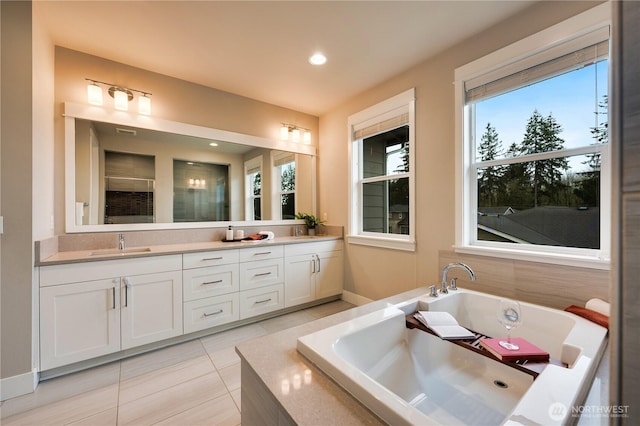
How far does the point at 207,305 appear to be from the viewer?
256 centimetres

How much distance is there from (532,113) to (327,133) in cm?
239

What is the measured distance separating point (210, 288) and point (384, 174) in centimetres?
225

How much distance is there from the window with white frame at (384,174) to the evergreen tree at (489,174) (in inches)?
24.5

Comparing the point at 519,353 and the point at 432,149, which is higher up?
the point at 432,149

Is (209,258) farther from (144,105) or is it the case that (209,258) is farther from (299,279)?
(144,105)

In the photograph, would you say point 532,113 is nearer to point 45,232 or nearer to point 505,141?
point 505,141

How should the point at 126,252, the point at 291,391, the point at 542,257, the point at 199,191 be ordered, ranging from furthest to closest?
the point at 199,191, the point at 126,252, the point at 542,257, the point at 291,391

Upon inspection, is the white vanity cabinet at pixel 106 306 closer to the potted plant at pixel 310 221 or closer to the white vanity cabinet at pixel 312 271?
the white vanity cabinet at pixel 312 271

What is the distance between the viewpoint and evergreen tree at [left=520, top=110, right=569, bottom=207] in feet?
6.22

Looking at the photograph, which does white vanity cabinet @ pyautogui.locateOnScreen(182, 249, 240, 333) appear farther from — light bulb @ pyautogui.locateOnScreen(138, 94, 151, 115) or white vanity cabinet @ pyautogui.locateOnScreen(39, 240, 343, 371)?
light bulb @ pyautogui.locateOnScreen(138, 94, 151, 115)

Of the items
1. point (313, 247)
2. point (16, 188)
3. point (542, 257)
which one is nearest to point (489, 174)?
point (542, 257)

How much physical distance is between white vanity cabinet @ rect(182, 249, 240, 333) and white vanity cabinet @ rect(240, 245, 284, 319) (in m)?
0.08

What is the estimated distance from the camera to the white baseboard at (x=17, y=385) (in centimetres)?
172

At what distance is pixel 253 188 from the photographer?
3416 mm
